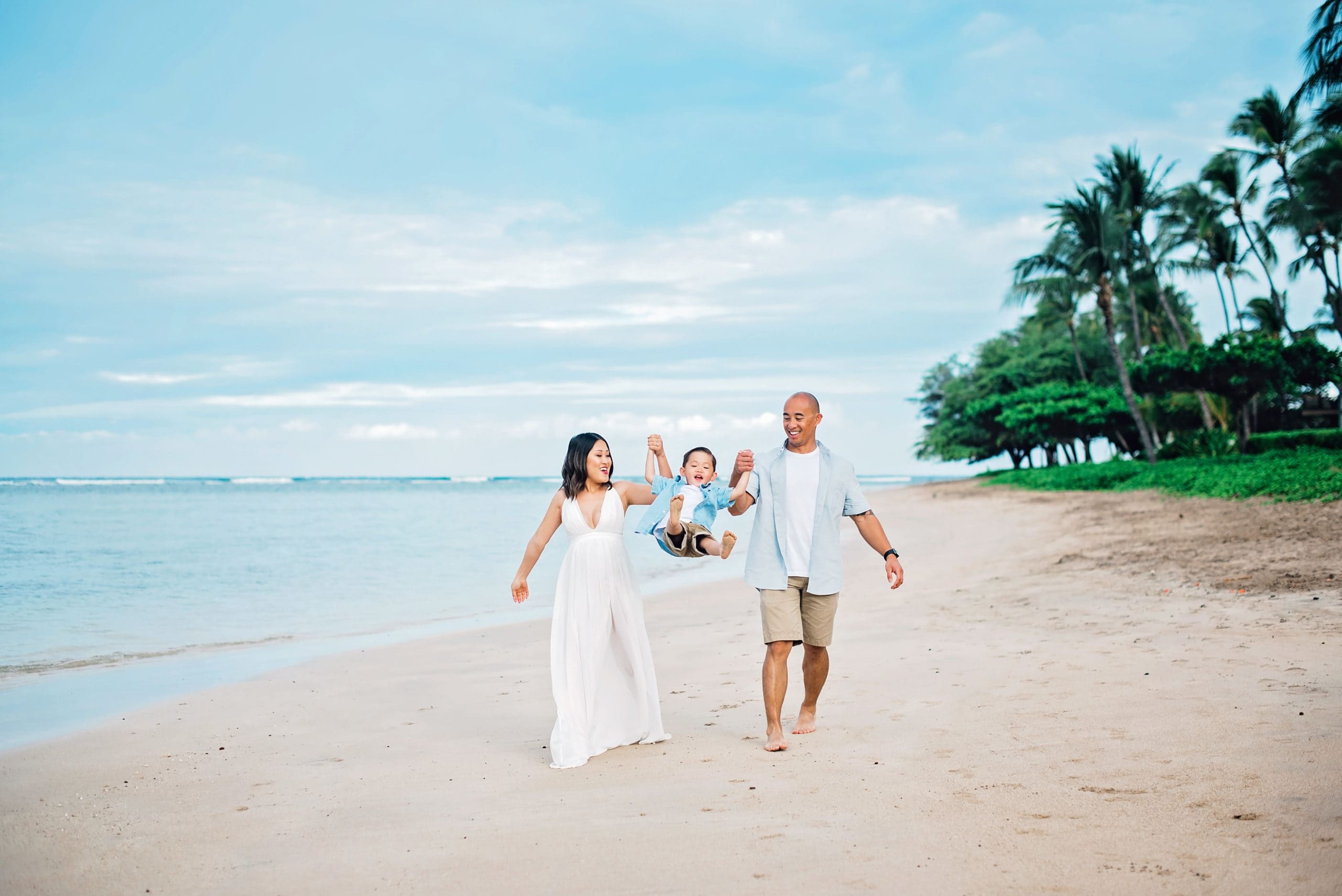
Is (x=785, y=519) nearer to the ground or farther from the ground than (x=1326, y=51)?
nearer to the ground

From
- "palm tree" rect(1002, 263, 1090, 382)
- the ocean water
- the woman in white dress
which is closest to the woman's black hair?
the woman in white dress

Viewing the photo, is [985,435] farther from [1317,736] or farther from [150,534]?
[1317,736]

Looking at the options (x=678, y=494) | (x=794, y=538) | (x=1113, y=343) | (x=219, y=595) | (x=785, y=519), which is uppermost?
(x=1113, y=343)

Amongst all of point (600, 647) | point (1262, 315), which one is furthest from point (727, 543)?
point (1262, 315)

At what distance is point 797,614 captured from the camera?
539cm

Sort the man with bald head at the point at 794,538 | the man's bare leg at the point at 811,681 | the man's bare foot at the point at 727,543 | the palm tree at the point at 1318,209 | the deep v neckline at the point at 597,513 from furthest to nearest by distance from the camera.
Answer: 1. the palm tree at the point at 1318,209
2. the man's bare leg at the point at 811,681
3. the deep v neckline at the point at 597,513
4. the man with bald head at the point at 794,538
5. the man's bare foot at the point at 727,543

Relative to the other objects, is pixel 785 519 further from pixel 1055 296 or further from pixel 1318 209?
pixel 1055 296

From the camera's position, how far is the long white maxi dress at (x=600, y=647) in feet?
17.6

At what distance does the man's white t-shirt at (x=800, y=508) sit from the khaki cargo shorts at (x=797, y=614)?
98mm

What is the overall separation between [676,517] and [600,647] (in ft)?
2.88

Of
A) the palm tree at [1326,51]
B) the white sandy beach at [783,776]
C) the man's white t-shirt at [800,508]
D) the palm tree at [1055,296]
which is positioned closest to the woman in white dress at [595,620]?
the white sandy beach at [783,776]

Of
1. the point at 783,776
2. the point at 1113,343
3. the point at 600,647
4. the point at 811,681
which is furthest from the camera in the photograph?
the point at 1113,343

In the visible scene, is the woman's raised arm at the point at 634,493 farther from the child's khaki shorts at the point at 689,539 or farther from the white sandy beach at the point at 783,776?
the white sandy beach at the point at 783,776

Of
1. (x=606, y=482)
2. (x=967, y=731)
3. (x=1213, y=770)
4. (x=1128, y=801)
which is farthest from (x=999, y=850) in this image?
(x=606, y=482)
